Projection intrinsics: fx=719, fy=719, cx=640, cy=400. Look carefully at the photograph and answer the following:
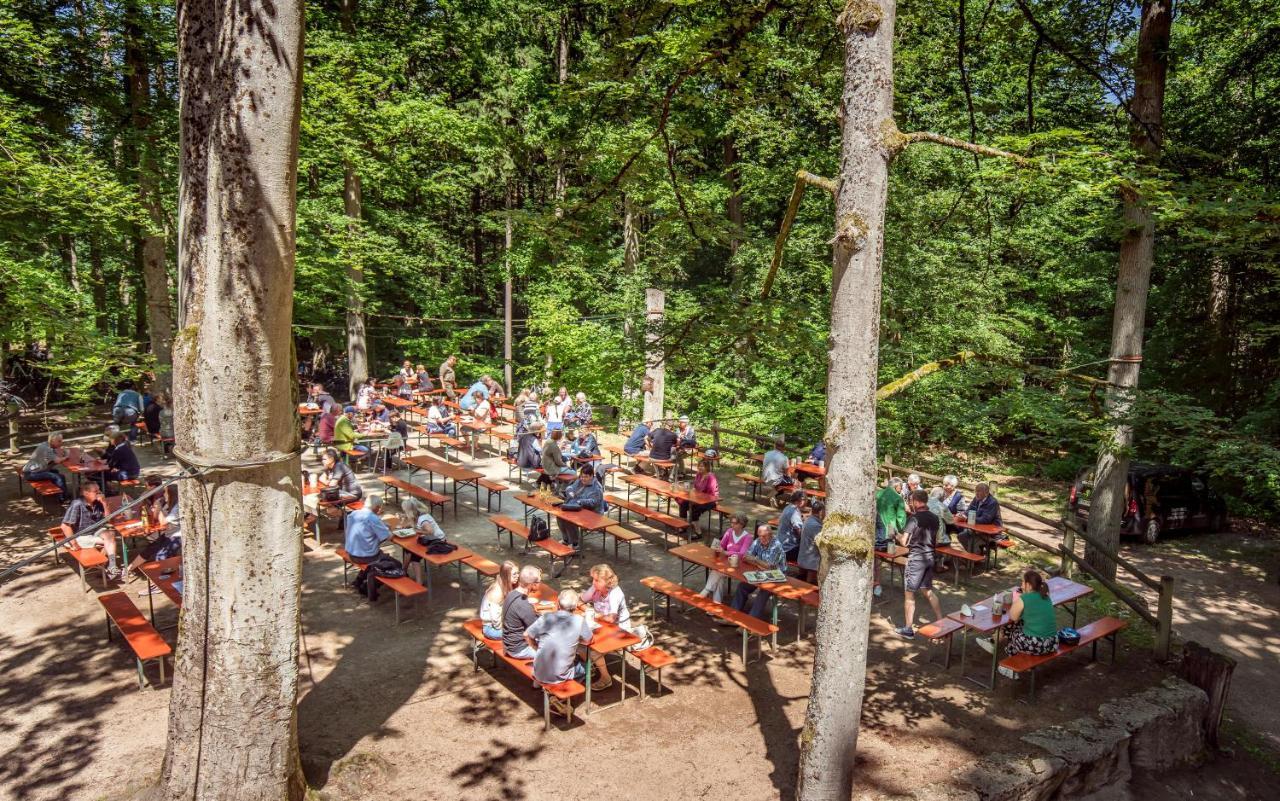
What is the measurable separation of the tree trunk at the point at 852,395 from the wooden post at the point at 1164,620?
5.29 m

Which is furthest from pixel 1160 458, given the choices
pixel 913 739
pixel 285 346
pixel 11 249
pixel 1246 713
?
pixel 11 249

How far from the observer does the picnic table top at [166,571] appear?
7.70 m

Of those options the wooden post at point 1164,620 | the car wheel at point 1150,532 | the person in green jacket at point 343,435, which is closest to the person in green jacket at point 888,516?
the wooden post at point 1164,620

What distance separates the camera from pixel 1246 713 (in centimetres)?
791

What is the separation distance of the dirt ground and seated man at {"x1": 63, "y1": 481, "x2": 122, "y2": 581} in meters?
0.46

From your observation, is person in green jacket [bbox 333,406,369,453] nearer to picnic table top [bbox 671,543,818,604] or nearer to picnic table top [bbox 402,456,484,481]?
→ picnic table top [bbox 402,456,484,481]

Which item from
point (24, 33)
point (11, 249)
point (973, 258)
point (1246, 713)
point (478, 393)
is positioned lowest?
point (1246, 713)

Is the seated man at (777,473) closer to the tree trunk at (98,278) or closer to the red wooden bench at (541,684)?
the red wooden bench at (541,684)

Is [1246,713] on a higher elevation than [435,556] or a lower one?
lower

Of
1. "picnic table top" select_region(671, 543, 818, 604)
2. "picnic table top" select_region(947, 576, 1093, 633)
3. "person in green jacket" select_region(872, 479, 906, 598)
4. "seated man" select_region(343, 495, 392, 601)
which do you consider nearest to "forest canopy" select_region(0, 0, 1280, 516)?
"person in green jacket" select_region(872, 479, 906, 598)

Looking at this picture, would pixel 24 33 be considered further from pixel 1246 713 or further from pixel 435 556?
pixel 1246 713

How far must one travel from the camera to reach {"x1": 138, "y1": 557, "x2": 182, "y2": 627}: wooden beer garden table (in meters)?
7.72

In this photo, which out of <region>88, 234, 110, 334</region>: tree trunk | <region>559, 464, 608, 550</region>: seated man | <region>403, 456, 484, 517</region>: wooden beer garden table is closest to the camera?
<region>559, 464, 608, 550</region>: seated man

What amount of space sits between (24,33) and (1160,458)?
907 inches
